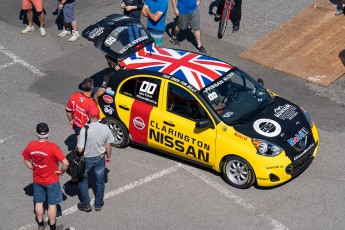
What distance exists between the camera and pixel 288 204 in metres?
11.7

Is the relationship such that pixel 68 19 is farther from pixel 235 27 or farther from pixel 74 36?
pixel 235 27

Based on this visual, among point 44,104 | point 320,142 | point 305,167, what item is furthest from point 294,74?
point 44,104

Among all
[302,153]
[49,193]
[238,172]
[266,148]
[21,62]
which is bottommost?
[21,62]

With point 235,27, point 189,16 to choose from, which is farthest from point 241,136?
point 235,27

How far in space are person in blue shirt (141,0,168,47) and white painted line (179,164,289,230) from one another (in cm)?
400

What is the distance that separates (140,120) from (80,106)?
124 centimetres

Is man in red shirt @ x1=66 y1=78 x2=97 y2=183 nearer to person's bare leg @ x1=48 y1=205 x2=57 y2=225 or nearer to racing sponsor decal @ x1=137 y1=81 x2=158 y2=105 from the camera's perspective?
racing sponsor decal @ x1=137 y1=81 x2=158 y2=105

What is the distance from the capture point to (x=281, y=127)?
12.1 meters

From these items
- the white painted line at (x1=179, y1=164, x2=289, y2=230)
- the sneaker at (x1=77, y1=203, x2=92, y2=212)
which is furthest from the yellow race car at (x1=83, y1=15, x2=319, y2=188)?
the sneaker at (x1=77, y1=203, x2=92, y2=212)

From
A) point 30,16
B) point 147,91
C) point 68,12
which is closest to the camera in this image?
point 147,91

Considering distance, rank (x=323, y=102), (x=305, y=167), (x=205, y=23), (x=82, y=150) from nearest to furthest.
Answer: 1. (x=82, y=150)
2. (x=305, y=167)
3. (x=323, y=102)
4. (x=205, y=23)

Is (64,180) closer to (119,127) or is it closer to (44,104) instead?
(119,127)

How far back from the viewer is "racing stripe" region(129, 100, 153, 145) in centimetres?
1269

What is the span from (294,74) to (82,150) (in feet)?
20.4
